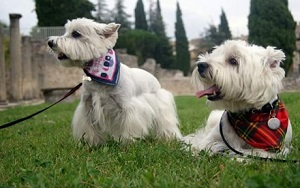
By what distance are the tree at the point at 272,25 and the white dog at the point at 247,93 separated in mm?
31794

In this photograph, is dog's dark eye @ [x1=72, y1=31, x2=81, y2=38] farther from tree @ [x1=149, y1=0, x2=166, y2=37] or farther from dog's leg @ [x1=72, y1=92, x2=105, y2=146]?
tree @ [x1=149, y1=0, x2=166, y2=37]

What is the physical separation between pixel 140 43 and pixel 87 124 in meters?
49.3

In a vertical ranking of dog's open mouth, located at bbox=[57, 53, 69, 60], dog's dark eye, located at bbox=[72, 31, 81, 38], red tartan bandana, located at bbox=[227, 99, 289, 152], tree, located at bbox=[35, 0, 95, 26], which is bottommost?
red tartan bandana, located at bbox=[227, 99, 289, 152]

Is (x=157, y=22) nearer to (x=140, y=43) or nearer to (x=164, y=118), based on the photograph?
(x=140, y=43)

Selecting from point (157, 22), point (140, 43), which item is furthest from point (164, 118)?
point (157, 22)

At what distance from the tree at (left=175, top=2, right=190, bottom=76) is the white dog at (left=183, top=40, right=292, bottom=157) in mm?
48387

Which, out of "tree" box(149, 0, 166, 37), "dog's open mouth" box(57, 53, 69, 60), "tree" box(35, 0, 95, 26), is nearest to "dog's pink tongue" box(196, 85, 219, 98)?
"dog's open mouth" box(57, 53, 69, 60)

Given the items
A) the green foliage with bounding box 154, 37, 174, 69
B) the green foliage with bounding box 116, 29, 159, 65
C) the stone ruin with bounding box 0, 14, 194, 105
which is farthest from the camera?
the green foliage with bounding box 154, 37, 174, 69

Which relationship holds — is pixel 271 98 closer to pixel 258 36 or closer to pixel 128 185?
pixel 128 185

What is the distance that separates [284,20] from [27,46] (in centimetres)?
2125

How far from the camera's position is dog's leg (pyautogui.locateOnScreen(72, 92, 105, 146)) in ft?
17.0

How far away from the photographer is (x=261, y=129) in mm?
3846

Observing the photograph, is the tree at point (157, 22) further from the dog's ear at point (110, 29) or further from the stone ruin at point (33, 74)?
the dog's ear at point (110, 29)

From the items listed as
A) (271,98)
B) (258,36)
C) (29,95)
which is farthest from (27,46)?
(271,98)
